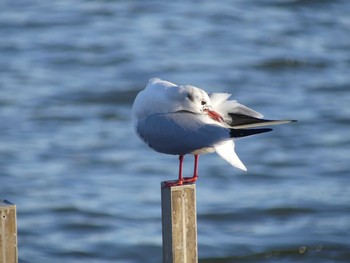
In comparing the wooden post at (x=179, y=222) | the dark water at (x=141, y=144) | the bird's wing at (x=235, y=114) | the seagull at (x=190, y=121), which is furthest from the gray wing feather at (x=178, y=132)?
the dark water at (x=141, y=144)

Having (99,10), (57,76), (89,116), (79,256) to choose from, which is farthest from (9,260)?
(99,10)

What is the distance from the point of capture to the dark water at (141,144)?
→ 9500 mm

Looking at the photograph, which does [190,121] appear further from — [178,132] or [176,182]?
[176,182]

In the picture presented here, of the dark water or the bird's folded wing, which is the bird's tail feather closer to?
the bird's folded wing

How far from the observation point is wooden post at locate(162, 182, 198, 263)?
5164mm

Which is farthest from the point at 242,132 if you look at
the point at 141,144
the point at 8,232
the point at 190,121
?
the point at 141,144

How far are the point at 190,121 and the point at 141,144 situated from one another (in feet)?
21.1

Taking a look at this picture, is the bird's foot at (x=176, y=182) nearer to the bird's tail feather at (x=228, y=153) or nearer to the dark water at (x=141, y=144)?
the bird's tail feather at (x=228, y=153)

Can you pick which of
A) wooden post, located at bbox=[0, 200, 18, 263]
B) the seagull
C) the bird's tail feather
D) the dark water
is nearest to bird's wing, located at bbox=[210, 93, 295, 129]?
the seagull

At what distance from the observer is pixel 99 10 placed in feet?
57.4

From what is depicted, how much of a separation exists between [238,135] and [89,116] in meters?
7.98

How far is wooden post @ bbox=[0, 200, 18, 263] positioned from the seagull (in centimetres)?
77

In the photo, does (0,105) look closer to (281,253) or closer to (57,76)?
(57,76)

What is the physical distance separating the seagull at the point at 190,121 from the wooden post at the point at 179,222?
0.08 meters
